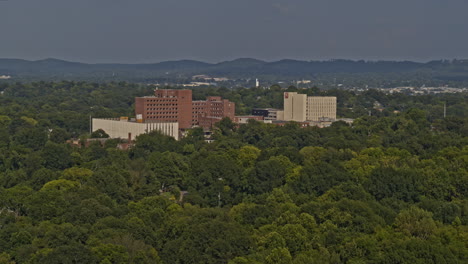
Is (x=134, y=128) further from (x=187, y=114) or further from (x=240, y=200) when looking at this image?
(x=240, y=200)

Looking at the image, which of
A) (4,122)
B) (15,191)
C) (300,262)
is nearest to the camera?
(300,262)

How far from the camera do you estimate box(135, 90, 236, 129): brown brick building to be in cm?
8000

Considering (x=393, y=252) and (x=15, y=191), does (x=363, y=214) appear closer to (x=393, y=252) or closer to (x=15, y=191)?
(x=393, y=252)

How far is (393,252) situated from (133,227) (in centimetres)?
1040

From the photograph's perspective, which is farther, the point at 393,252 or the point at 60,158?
the point at 60,158

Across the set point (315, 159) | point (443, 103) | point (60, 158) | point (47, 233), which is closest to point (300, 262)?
point (47, 233)

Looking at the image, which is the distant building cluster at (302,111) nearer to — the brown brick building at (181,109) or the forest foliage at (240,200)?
the brown brick building at (181,109)

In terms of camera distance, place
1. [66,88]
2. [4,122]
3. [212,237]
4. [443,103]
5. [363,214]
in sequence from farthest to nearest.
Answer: [66,88], [443,103], [4,122], [363,214], [212,237]

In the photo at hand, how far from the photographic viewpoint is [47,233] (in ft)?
118

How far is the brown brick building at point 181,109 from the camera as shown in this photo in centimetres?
8000

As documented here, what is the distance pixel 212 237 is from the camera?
35.8 meters

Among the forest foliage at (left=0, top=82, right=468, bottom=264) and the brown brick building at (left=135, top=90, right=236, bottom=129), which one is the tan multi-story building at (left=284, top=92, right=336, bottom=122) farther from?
the forest foliage at (left=0, top=82, right=468, bottom=264)

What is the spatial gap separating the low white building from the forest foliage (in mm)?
3803

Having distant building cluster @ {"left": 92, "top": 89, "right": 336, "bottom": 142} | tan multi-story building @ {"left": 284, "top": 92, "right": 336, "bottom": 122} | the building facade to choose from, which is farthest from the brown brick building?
tan multi-story building @ {"left": 284, "top": 92, "right": 336, "bottom": 122}
